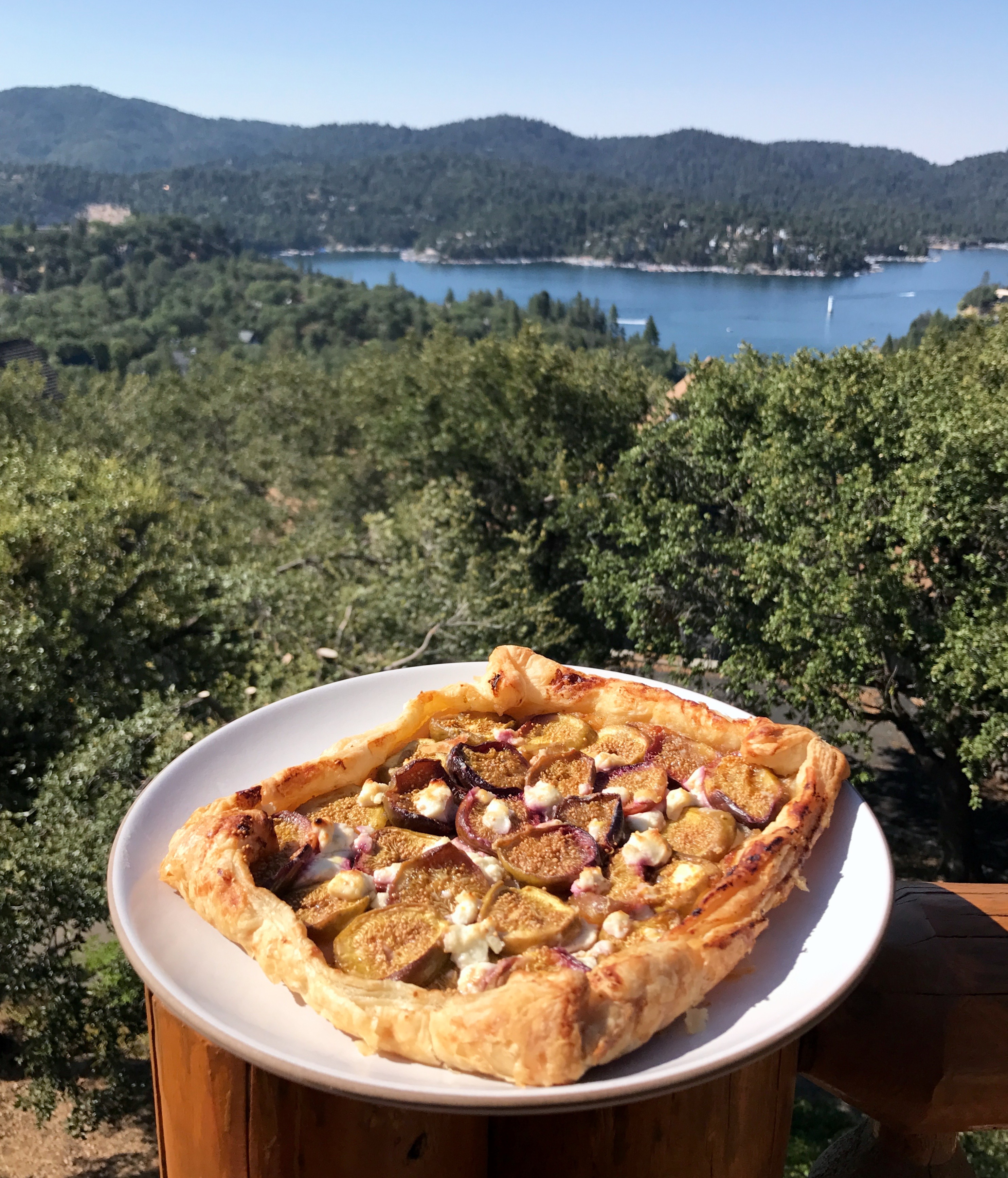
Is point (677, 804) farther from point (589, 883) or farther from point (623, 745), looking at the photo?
point (589, 883)

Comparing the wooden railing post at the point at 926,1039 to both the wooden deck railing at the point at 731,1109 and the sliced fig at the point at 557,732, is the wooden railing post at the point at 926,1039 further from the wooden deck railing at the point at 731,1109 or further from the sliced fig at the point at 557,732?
the sliced fig at the point at 557,732

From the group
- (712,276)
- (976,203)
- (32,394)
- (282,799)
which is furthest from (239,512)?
(976,203)

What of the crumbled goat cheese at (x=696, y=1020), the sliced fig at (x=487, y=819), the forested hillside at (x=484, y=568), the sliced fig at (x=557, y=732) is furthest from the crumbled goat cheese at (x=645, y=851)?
the forested hillside at (x=484, y=568)

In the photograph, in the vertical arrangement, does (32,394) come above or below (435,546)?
above

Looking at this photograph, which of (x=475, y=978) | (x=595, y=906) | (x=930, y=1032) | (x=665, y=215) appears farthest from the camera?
(x=665, y=215)

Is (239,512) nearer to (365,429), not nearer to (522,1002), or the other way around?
(365,429)

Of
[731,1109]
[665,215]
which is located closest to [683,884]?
[731,1109]
